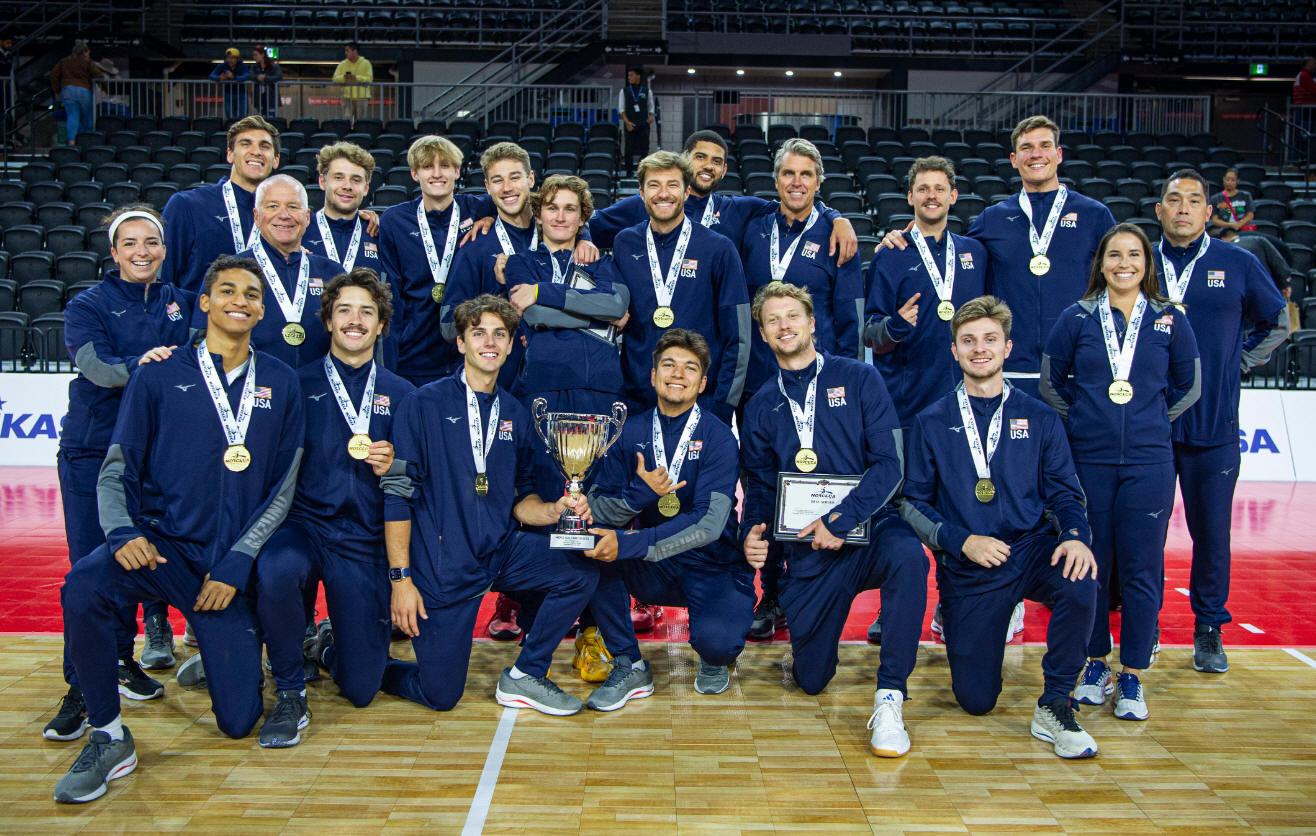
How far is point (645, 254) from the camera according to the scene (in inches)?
183

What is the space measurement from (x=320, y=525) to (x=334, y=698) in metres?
0.69

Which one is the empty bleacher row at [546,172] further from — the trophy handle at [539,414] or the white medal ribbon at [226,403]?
the white medal ribbon at [226,403]

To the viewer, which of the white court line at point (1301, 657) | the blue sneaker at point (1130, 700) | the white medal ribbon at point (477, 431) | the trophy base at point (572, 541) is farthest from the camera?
the white court line at point (1301, 657)

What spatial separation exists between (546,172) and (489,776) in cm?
934

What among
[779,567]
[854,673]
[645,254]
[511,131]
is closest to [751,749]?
[854,673]

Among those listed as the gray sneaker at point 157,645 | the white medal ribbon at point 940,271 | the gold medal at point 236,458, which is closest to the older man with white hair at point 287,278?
the gold medal at point 236,458

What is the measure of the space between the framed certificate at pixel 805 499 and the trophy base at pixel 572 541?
760 mm

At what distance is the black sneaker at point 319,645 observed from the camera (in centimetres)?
440

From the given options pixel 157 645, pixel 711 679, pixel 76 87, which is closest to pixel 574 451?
pixel 711 679

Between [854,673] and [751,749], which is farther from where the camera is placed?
[854,673]

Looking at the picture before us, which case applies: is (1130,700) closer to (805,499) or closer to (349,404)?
(805,499)

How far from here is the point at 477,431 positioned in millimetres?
4035

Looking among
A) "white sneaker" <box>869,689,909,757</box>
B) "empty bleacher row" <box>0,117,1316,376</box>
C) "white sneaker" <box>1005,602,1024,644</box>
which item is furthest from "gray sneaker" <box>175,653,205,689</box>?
"empty bleacher row" <box>0,117,1316,376</box>

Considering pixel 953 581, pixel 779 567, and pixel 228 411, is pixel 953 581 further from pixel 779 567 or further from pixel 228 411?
pixel 228 411
